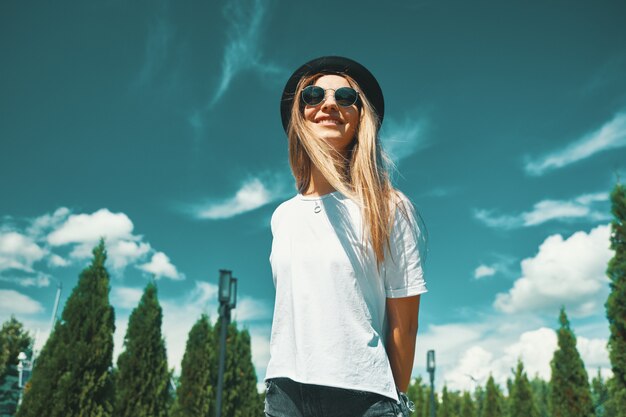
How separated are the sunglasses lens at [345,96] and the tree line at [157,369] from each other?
11.4m

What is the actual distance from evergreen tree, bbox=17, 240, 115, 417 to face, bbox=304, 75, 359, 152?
11374 millimetres

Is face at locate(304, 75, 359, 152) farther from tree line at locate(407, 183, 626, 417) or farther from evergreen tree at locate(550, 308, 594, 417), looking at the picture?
evergreen tree at locate(550, 308, 594, 417)

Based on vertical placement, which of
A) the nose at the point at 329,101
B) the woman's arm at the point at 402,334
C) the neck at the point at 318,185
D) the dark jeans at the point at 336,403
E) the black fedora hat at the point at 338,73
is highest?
the black fedora hat at the point at 338,73

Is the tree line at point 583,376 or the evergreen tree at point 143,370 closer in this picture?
the tree line at point 583,376

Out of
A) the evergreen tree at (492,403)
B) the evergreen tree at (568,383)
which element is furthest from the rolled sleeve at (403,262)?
the evergreen tree at (492,403)

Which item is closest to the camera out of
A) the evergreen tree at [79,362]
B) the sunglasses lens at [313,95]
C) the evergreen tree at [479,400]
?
the sunglasses lens at [313,95]

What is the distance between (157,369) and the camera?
13812 mm

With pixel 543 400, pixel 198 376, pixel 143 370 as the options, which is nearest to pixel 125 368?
pixel 143 370

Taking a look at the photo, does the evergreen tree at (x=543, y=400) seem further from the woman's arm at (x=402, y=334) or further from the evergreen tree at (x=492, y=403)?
the woman's arm at (x=402, y=334)

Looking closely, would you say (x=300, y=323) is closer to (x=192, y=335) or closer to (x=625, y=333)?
(x=625, y=333)

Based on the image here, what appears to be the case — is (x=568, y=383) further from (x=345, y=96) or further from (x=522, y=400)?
(x=345, y=96)

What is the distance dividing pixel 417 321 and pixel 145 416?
14087mm

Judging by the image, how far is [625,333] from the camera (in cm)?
1120

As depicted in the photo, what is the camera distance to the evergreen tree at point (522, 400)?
61.8 feet
